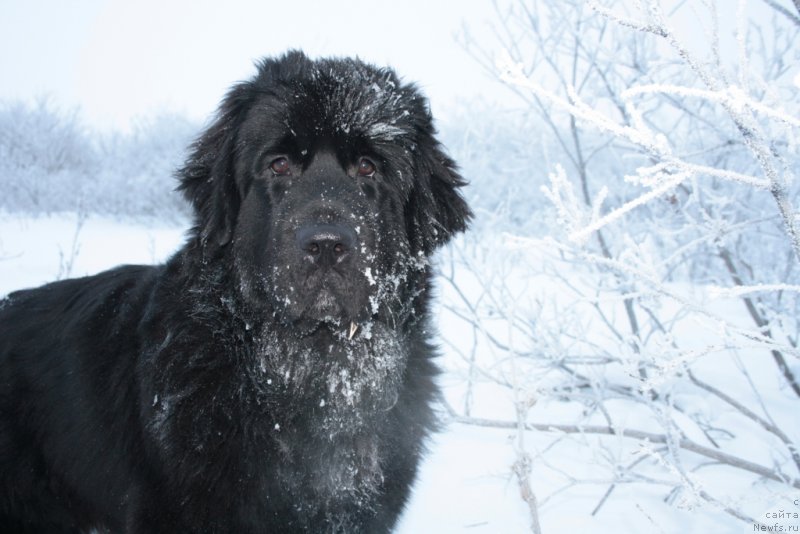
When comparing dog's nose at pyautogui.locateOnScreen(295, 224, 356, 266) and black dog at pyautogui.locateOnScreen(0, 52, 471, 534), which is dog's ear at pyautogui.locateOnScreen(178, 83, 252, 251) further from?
dog's nose at pyautogui.locateOnScreen(295, 224, 356, 266)

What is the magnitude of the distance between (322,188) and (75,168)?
23.7 metres

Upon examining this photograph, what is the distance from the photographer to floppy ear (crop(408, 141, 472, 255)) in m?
2.93

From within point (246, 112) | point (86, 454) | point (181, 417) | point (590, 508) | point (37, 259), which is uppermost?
point (246, 112)

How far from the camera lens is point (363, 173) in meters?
2.74

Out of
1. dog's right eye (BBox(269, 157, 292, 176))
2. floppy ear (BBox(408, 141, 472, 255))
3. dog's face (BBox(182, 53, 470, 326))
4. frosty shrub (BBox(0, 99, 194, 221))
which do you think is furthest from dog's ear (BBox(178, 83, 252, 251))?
frosty shrub (BBox(0, 99, 194, 221))

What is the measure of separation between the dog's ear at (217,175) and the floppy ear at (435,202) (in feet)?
2.84

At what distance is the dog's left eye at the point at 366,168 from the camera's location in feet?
8.96

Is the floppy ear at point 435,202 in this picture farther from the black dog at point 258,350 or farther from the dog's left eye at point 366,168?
the dog's left eye at point 366,168

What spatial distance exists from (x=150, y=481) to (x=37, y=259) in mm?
7814

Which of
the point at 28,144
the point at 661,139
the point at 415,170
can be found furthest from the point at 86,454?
the point at 28,144

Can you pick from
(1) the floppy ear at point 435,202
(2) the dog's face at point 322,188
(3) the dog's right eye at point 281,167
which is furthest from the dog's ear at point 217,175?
(1) the floppy ear at point 435,202

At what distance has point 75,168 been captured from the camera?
2258 centimetres

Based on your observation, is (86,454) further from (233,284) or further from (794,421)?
(794,421)

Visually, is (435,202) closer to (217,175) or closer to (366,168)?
(366,168)
